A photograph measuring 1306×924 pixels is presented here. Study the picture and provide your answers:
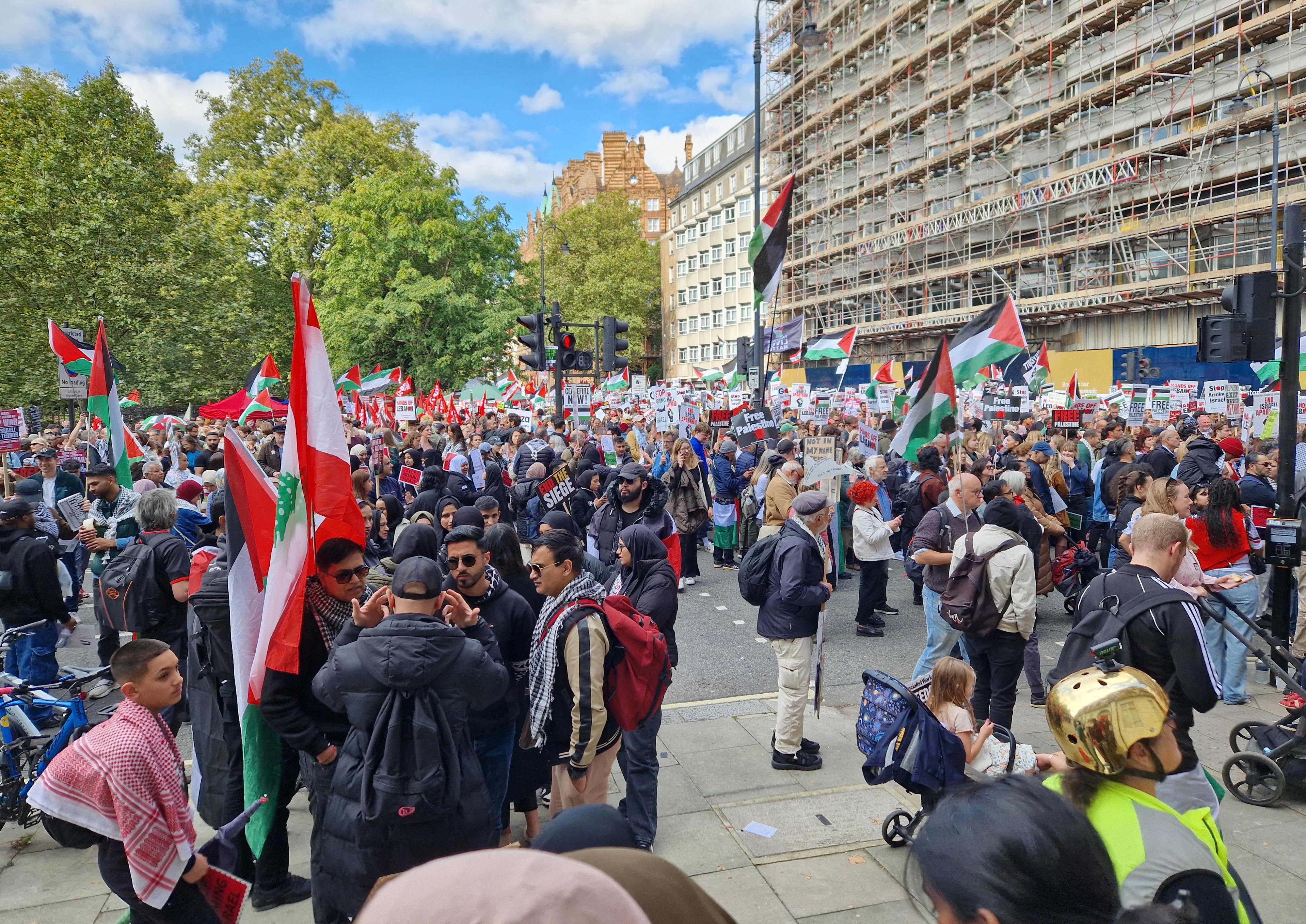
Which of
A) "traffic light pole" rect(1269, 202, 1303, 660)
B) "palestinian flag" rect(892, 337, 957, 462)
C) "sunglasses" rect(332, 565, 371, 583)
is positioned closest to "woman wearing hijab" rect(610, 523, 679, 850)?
"sunglasses" rect(332, 565, 371, 583)

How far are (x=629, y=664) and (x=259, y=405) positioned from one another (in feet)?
45.8

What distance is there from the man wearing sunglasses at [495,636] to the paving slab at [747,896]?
107 centimetres

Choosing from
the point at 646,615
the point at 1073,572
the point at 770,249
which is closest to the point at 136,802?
the point at 646,615

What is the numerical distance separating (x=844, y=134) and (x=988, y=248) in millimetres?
13456

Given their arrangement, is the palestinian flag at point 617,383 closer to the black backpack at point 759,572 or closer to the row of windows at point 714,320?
the black backpack at point 759,572

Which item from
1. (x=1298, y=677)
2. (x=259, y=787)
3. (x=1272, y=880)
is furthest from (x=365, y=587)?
(x=1298, y=677)

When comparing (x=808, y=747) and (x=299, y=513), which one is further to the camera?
(x=808, y=747)

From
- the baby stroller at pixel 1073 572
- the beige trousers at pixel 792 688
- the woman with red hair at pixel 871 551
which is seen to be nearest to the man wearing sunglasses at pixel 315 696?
the beige trousers at pixel 792 688

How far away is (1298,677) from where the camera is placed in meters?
5.24

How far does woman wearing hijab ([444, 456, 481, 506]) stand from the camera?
8.93 metres

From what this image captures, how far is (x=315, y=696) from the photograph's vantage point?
3311mm

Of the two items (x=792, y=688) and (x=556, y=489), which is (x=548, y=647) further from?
(x=556, y=489)

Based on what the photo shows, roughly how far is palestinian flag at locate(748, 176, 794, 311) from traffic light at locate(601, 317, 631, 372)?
7.71 feet

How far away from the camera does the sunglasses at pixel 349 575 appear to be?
392 cm
